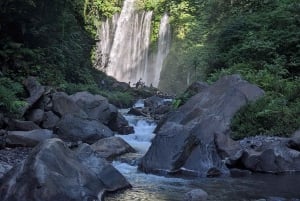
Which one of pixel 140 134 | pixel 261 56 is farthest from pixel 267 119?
pixel 261 56

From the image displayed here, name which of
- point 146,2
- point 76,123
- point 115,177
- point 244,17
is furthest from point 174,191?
point 146,2

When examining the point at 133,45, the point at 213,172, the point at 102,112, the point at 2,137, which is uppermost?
the point at 133,45

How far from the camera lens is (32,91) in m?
17.3

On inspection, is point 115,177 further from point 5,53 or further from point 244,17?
point 244,17

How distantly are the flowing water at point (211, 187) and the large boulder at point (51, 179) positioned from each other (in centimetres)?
72

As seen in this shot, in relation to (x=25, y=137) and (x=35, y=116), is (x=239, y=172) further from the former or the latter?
(x=35, y=116)

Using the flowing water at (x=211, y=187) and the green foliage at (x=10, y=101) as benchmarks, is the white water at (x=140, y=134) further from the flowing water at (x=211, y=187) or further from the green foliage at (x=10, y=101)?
the green foliage at (x=10, y=101)

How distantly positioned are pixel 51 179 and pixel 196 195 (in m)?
3.05

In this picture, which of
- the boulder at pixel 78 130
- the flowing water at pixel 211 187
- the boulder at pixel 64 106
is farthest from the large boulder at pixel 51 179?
the boulder at pixel 64 106

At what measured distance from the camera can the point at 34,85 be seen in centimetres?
1772

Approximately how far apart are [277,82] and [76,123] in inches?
319

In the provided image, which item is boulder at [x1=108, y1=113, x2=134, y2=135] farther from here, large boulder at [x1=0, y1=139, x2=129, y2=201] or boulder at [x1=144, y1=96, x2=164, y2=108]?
large boulder at [x1=0, y1=139, x2=129, y2=201]

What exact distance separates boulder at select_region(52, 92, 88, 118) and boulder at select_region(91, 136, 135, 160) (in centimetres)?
297

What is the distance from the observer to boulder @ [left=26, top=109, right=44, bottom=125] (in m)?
16.0
